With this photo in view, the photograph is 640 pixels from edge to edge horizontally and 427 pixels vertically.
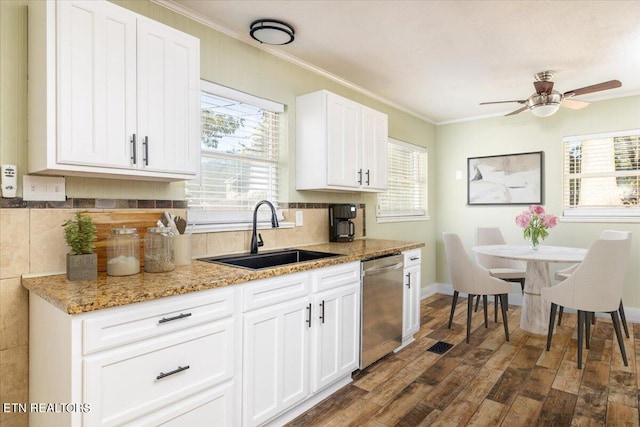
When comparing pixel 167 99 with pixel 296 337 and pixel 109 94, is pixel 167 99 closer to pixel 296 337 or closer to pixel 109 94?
pixel 109 94

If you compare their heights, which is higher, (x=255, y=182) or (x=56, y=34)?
(x=56, y=34)

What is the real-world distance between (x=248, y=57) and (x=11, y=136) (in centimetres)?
159

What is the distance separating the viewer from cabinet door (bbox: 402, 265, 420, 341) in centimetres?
325

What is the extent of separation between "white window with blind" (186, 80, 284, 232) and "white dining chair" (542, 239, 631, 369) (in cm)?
251

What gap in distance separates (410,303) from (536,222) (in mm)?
1504

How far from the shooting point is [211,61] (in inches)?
98.3

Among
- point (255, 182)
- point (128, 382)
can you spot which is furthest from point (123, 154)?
point (255, 182)

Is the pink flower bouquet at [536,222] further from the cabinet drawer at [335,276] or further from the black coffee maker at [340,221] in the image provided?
the cabinet drawer at [335,276]

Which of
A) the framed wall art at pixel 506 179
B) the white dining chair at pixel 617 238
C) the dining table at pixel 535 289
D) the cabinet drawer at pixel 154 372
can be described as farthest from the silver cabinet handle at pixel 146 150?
the framed wall art at pixel 506 179

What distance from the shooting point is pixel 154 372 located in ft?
4.92

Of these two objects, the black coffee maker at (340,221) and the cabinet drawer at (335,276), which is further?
the black coffee maker at (340,221)

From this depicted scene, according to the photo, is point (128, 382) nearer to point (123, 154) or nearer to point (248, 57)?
point (123, 154)

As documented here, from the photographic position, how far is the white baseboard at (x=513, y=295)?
4.02 meters

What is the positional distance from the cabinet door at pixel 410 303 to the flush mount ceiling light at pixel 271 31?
2.08 m
